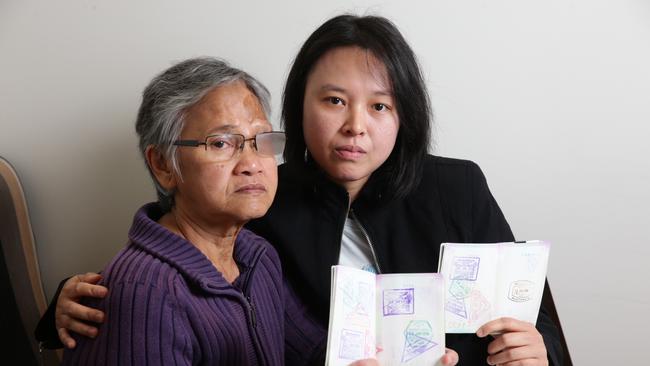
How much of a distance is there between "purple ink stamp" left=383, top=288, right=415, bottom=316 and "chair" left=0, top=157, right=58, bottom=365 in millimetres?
1311

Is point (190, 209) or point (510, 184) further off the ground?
point (190, 209)

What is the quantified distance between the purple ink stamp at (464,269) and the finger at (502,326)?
0.12m

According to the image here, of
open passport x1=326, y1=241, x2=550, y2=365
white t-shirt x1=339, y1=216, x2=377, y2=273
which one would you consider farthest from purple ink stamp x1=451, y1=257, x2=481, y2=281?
white t-shirt x1=339, y1=216, x2=377, y2=273

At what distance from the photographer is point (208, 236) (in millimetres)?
1255

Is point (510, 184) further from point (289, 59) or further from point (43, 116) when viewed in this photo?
point (43, 116)

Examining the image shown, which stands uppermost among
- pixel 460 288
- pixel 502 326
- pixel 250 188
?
pixel 250 188

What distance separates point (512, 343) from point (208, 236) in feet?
2.44

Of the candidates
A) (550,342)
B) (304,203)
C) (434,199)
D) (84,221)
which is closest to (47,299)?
(84,221)

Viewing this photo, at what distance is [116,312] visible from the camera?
101 cm

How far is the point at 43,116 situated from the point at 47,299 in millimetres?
686

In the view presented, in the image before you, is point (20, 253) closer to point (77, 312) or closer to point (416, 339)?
point (77, 312)

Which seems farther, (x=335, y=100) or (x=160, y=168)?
(x=335, y=100)

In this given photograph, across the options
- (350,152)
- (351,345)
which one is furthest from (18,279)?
(351,345)

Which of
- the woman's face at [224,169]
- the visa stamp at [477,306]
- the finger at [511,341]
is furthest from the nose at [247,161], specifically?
the finger at [511,341]
